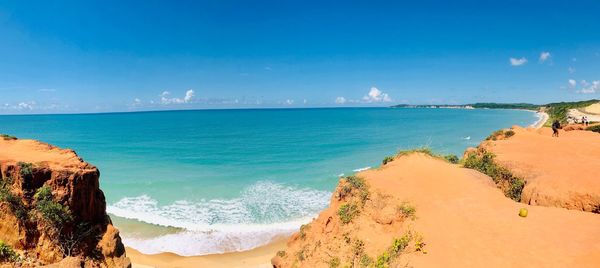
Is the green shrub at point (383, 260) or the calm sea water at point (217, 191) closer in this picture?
the green shrub at point (383, 260)

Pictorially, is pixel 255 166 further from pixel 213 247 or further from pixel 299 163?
pixel 213 247

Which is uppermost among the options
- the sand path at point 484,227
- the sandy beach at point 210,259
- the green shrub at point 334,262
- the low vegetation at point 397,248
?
the sand path at point 484,227

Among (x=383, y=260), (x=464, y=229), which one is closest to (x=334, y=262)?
(x=383, y=260)

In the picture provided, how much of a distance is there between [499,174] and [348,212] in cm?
1002

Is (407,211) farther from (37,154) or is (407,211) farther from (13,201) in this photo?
(37,154)

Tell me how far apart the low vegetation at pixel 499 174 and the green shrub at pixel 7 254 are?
1957 centimetres

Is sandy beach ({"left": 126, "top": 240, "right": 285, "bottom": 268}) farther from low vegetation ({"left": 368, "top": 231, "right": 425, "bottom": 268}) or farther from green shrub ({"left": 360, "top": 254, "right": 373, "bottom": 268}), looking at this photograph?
low vegetation ({"left": 368, "top": 231, "right": 425, "bottom": 268})

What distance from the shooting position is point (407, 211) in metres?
11.9

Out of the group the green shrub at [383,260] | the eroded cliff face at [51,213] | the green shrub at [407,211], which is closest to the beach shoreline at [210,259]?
the eroded cliff face at [51,213]

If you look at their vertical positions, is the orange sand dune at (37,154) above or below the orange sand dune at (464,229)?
above

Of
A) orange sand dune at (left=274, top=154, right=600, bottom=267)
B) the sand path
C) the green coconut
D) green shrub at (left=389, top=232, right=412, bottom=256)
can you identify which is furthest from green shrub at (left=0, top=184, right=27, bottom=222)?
the green coconut

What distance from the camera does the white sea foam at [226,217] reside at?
2136 cm

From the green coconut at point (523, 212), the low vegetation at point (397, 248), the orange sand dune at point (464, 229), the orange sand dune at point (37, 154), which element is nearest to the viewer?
the orange sand dune at point (464, 229)

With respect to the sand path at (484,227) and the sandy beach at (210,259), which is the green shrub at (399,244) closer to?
the sand path at (484,227)
